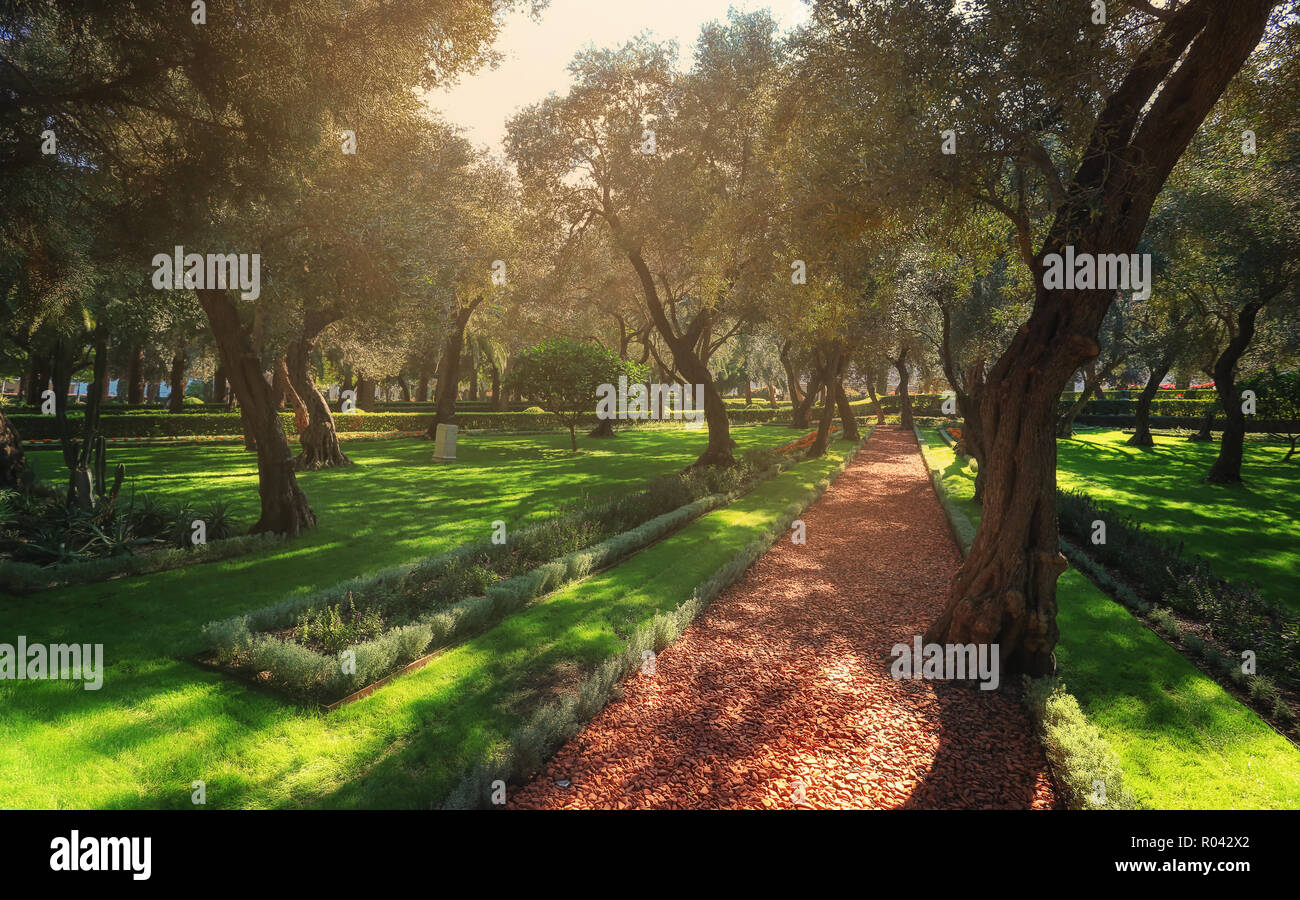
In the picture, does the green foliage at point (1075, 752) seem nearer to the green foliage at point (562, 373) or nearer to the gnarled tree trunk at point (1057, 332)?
the gnarled tree trunk at point (1057, 332)

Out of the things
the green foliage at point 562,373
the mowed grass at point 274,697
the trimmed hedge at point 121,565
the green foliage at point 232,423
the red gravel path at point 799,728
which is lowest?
the red gravel path at point 799,728

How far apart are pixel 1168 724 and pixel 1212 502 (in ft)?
51.4

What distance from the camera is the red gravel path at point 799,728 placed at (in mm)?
4770

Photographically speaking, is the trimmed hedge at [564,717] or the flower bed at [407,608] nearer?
the trimmed hedge at [564,717]

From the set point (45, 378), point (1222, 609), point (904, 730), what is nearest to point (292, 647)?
point (904, 730)

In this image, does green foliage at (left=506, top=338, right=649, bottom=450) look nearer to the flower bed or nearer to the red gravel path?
the flower bed

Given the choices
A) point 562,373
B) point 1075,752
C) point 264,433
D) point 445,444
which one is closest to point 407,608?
point 264,433

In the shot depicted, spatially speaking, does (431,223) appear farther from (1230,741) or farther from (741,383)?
(741,383)

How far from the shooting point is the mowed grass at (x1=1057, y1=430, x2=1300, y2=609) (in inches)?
433

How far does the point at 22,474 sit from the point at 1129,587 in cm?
2222

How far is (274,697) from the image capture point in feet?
19.3

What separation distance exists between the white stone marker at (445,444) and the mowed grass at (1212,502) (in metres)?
22.7

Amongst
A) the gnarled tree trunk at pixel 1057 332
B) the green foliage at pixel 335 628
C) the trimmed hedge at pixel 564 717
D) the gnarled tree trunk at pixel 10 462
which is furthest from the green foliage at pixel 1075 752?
the gnarled tree trunk at pixel 10 462

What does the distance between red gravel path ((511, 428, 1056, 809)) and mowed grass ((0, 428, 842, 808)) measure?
0.90m
